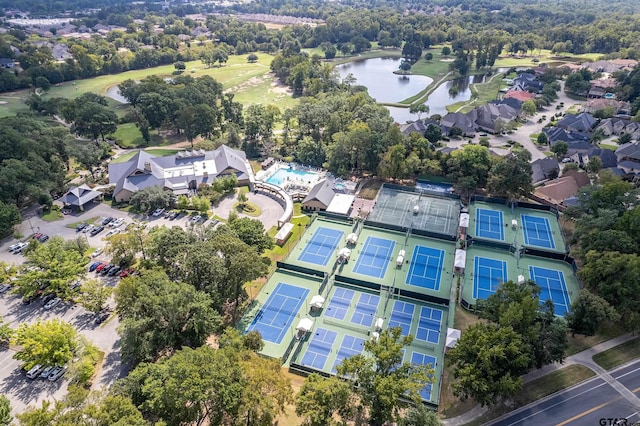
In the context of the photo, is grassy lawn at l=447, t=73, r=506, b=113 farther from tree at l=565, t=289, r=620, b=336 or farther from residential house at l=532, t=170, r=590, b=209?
tree at l=565, t=289, r=620, b=336

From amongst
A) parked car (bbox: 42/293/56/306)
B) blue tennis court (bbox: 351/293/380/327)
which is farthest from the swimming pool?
parked car (bbox: 42/293/56/306)

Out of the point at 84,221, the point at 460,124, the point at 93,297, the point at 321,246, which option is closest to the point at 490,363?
the point at 321,246

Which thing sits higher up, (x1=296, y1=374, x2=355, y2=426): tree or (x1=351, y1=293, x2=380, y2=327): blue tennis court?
(x1=296, y1=374, x2=355, y2=426): tree

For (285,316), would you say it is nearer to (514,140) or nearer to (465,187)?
(465,187)

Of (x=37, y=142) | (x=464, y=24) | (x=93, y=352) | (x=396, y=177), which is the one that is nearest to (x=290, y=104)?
(x=396, y=177)

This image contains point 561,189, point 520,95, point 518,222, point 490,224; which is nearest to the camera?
point 490,224

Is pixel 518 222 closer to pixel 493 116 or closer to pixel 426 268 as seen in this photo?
pixel 426 268
